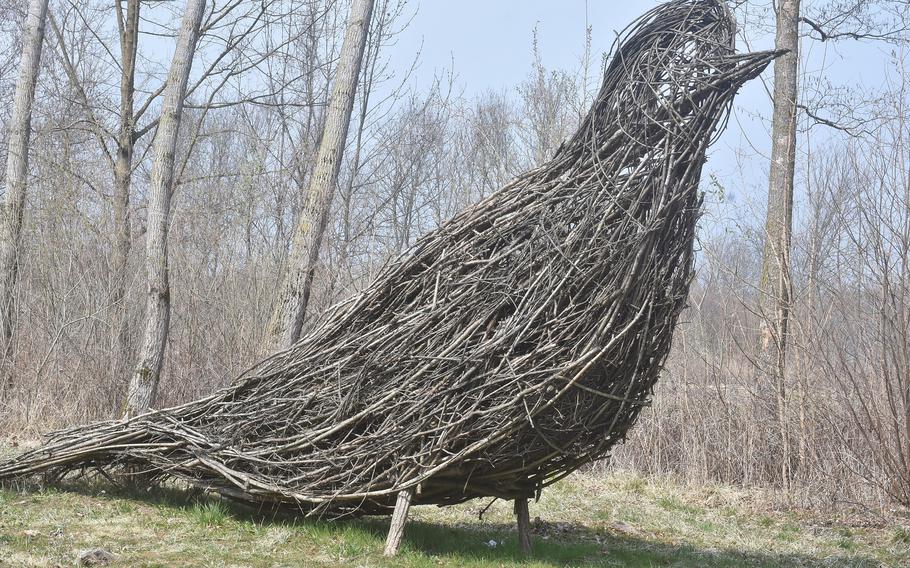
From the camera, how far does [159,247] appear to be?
25.2ft

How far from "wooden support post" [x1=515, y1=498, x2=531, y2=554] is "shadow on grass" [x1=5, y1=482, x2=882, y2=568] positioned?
0.18 ft

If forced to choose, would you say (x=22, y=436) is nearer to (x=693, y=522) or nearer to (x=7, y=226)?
(x=7, y=226)

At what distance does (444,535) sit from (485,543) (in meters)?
0.30

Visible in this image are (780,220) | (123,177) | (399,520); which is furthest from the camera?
(123,177)

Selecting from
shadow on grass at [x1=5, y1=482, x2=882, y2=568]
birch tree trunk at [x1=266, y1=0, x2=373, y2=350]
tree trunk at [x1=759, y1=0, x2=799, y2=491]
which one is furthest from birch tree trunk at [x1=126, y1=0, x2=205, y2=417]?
tree trunk at [x1=759, y1=0, x2=799, y2=491]

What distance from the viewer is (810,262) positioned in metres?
7.34

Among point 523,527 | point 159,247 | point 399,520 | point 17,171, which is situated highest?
point 17,171

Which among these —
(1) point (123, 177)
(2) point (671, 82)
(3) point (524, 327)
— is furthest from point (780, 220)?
(1) point (123, 177)

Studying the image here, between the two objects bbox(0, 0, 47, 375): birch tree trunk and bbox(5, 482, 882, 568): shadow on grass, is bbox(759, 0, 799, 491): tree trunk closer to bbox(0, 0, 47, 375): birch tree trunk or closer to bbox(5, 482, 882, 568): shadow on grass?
bbox(5, 482, 882, 568): shadow on grass

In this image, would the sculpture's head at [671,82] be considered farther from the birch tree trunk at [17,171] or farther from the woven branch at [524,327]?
the birch tree trunk at [17,171]

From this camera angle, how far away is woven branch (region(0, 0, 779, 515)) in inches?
160

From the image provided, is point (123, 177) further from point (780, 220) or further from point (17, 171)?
point (780, 220)

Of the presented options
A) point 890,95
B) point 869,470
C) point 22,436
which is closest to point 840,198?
point 890,95

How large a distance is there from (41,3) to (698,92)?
37.6 feet
